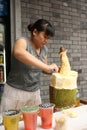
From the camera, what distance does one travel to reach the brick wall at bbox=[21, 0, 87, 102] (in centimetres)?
400

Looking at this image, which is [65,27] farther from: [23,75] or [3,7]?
[23,75]

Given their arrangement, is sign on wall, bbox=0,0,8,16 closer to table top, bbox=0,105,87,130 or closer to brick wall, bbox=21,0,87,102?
brick wall, bbox=21,0,87,102

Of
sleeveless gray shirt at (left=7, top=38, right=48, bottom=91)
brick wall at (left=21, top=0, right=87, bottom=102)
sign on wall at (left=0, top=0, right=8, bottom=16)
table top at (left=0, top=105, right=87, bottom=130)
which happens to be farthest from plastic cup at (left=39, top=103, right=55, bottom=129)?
sign on wall at (left=0, top=0, right=8, bottom=16)

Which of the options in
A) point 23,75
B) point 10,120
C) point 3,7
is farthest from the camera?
point 3,7

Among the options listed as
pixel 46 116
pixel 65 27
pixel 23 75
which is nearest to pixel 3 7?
pixel 65 27

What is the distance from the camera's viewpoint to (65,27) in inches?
174

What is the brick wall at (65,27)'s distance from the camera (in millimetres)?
3995

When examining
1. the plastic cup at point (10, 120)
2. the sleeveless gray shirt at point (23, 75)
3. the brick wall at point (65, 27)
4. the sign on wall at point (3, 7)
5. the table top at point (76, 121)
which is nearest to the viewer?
the plastic cup at point (10, 120)

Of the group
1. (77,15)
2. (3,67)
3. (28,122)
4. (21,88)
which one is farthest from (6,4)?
(28,122)

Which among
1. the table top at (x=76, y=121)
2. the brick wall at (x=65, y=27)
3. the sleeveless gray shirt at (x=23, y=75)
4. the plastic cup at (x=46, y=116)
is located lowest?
the table top at (x=76, y=121)

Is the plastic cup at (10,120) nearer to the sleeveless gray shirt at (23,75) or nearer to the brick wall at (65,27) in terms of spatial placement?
the sleeveless gray shirt at (23,75)

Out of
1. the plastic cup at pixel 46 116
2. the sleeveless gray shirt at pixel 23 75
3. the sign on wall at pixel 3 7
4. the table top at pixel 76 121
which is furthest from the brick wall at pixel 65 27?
the plastic cup at pixel 46 116

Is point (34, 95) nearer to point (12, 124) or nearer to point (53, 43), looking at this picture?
point (12, 124)

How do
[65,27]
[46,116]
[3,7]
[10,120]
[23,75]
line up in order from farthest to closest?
[65,27] → [3,7] → [23,75] → [46,116] → [10,120]
